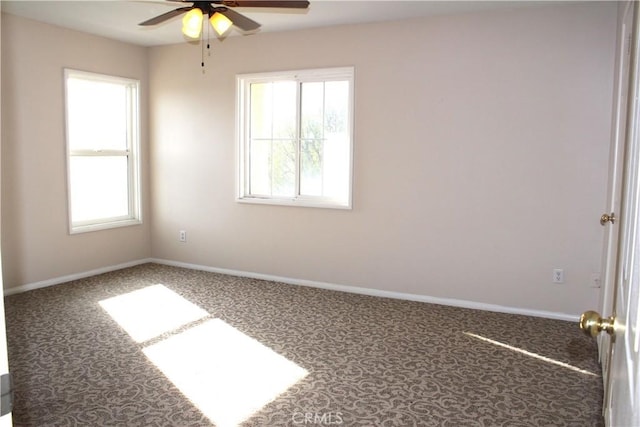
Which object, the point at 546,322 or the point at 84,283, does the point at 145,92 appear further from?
the point at 546,322

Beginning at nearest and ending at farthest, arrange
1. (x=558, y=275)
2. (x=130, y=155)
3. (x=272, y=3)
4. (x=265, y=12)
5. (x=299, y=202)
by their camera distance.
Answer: (x=272, y=3) < (x=558, y=275) < (x=265, y=12) < (x=299, y=202) < (x=130, y=155)

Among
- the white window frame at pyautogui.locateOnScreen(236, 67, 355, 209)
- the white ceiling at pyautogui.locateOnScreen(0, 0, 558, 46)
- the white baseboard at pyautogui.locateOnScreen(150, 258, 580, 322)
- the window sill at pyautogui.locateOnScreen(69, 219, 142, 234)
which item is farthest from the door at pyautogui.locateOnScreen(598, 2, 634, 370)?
the window sill at pyautogui.locateOnScreen(69, 219, 142, 234)

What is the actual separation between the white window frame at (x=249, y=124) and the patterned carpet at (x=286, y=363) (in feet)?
3.16

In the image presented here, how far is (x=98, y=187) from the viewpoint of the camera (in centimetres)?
579

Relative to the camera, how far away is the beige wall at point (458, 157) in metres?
4.14

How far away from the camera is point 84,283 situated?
5312mm

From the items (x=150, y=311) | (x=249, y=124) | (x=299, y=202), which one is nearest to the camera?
(x=150, y=311)

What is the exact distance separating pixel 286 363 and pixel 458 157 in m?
2.35

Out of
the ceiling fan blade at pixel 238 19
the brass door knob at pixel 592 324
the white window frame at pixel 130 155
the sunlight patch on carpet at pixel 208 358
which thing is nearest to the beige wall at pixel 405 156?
the white window frame at pixel 130 155

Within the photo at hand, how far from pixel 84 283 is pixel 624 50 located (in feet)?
16.6

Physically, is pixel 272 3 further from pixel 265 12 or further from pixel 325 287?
pixel 325 287

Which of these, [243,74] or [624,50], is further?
[243,74]

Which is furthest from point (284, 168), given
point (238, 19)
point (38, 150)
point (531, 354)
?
point (531, 354)

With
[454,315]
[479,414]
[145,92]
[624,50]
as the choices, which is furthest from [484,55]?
[145,92]
